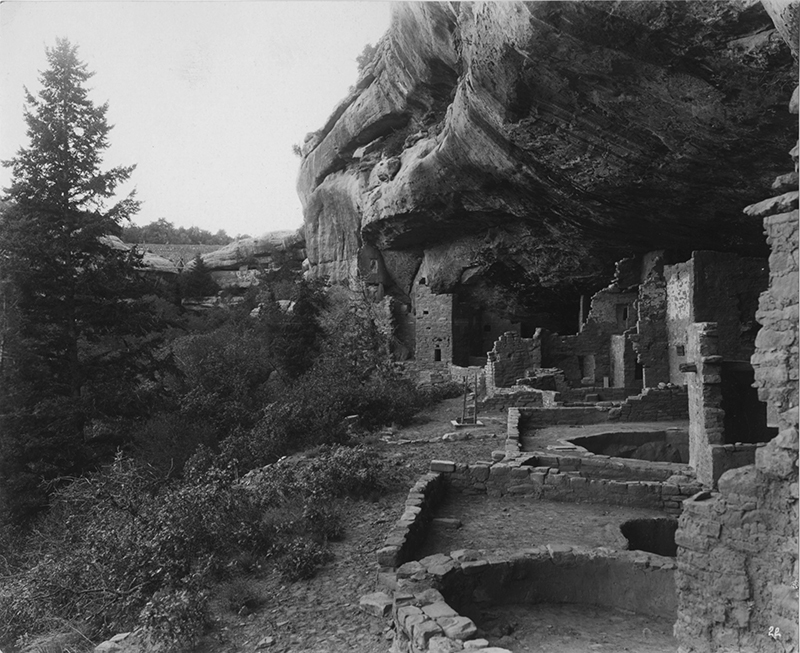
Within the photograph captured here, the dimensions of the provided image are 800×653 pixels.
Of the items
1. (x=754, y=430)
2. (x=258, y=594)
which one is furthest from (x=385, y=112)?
(x=258, y=594)

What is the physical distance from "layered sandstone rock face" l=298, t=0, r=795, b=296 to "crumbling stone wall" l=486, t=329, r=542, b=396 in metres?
3.61

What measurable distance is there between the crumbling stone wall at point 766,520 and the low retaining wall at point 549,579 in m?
1.22

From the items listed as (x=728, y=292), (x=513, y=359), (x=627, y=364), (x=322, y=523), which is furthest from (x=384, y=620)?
(x=513, y=359)

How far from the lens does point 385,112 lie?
23.5 m

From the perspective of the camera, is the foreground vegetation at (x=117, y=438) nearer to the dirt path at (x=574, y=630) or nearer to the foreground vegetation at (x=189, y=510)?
the foreground vegetation at (x=189, y=510)

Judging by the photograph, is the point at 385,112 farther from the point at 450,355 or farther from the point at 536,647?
the point at 536,647

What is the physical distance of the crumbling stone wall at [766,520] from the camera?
4.26 m

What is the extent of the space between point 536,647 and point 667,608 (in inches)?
57.6

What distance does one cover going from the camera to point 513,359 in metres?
21.1

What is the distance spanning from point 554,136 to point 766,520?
424 inches

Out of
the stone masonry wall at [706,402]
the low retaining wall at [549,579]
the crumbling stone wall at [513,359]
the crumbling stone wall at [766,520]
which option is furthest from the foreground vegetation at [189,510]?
the stone masonry wall at [706,402]

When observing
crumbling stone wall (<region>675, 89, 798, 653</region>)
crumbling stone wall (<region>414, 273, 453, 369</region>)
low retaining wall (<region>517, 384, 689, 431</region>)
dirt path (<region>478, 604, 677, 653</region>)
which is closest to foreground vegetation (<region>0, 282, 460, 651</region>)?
dirt path (<region>478, 604, 677, 653</region>)

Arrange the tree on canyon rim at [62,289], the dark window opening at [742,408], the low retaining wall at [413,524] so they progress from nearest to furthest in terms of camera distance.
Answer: the low retaining wall at [413,524] → the dark window opening at [742,408] → the tree on canyon rim at [62,289]

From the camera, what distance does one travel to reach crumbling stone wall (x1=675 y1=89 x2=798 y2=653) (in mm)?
4262
